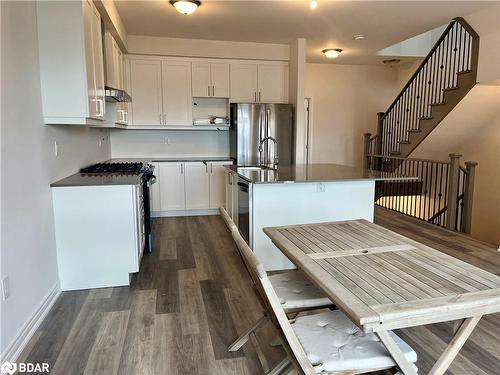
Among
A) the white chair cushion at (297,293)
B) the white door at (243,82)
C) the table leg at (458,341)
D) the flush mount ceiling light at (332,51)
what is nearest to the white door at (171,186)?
the white door at (243,82)

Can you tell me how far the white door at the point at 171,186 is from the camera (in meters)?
5.37

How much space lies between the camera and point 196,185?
548 centimetres

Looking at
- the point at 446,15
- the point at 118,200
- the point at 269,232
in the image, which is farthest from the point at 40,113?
the point at 446,15

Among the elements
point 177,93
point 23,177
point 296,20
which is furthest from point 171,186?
point 23,177

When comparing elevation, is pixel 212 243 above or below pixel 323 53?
below

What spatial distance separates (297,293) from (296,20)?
3681mm

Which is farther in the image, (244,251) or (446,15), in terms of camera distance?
(446,15)

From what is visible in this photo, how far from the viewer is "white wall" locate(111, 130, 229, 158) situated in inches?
226

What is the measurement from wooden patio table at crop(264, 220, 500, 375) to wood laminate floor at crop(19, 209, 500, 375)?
722 mm

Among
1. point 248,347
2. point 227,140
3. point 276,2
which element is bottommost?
point 248,347

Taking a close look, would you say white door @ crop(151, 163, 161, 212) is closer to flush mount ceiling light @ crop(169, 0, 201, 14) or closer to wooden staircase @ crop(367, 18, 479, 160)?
flush mount ceiling light @ crop(169, 0, 201, 14)

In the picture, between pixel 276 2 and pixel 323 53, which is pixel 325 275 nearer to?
pixel 276 2

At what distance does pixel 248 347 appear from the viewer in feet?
7.05

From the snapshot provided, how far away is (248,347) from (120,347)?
2.54ft
